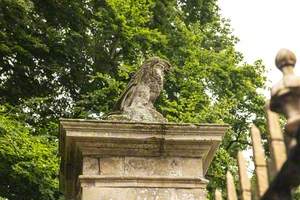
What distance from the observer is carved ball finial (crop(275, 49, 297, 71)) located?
1.37 meters

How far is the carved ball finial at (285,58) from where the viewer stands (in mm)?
1374

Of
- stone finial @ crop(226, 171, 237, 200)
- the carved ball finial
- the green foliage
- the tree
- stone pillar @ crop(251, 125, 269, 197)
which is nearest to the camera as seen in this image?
the carved ball finial

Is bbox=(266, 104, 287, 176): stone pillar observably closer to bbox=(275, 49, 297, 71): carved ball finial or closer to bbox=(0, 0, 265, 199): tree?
bbox=(275, 49, 297, 71): carved ball finial

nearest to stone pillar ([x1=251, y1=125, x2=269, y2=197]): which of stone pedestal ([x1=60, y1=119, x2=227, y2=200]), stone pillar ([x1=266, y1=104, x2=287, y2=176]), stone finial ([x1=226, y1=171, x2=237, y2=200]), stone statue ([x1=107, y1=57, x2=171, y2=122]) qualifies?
stone pillar ([x1=266, y1=104, x2=287, y2=176])

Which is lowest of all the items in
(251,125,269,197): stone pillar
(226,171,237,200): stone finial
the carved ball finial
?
(251,125,269,197): stone pillar

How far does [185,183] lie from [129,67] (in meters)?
8.99

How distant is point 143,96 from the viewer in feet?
12.6

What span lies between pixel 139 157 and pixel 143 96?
0.61 m

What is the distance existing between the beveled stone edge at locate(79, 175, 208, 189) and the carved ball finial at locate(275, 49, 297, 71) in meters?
2.02

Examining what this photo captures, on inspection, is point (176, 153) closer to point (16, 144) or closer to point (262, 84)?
point (16, 144)

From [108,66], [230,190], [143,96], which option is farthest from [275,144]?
[108,66]

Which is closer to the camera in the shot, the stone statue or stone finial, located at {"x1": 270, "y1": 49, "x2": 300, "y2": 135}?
stone finial, located at {"x1": 270, "y1": 49, "x2": 300, "y2": 135}

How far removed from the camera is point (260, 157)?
5.28ft

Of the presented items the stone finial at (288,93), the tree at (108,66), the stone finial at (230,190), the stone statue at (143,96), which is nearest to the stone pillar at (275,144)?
the stone finial at (288,93)
